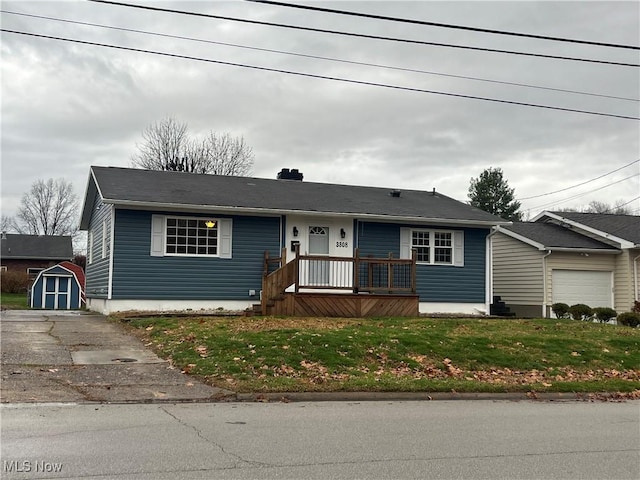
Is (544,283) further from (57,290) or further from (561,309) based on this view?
(57,290)

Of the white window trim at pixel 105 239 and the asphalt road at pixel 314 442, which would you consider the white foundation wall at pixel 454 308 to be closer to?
the white window trim at pixel 105 239

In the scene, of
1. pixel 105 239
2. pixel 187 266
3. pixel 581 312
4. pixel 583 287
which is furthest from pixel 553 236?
pixel 105 239

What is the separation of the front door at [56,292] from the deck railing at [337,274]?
20455mm

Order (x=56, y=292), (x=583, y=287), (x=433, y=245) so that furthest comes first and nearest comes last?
(x=56, y=292) < (x=583, y=287) < (x=433, y=245)

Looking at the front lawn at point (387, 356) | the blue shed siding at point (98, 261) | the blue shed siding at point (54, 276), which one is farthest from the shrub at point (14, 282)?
the front lawn at point (387, 356)

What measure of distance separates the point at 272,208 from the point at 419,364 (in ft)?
29.3

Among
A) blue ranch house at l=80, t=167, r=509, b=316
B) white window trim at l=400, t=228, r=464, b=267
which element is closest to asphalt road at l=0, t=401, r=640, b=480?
blue ranch house at l=80, t=167, r=509, b=316

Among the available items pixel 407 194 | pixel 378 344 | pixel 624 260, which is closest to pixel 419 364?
pixel 378 344

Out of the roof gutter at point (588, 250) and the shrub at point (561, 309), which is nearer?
the shrub at point (561, 309)

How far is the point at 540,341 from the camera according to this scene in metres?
13.6

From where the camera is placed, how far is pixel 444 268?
21.1m

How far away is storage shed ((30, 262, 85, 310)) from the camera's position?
34812mm

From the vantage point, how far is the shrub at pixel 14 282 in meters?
44.1

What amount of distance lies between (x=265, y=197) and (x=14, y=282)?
101 feet
